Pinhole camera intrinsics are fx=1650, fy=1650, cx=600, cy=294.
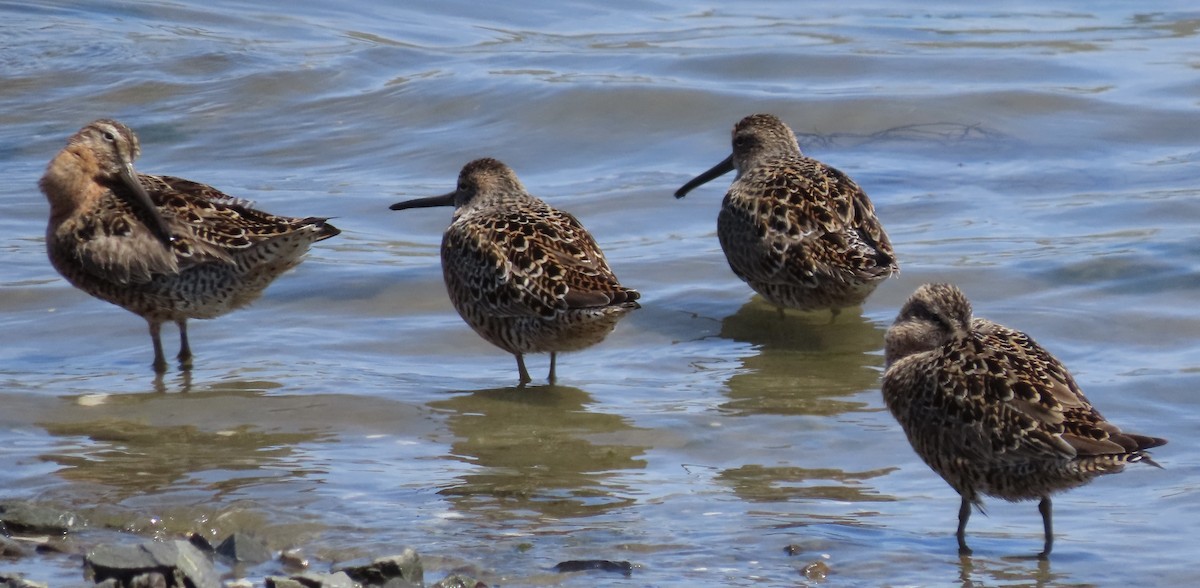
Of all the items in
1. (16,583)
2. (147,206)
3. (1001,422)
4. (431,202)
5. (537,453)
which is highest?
(147,206)

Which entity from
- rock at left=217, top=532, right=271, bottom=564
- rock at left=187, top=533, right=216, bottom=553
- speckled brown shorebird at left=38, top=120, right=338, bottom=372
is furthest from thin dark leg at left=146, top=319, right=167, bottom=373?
rock at left=217, top=532, right=271, bottom=564

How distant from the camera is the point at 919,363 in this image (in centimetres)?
537

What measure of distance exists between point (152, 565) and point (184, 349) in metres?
3.23

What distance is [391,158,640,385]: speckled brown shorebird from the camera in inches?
276

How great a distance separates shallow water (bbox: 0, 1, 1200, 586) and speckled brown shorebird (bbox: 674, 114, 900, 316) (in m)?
0.27

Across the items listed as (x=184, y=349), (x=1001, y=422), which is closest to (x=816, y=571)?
(x=1001, y=422)

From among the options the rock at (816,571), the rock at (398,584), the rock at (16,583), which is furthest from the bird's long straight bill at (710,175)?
the rock at (16,583)

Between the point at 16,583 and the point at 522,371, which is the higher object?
the point at 16,583

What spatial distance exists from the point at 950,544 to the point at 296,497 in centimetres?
216

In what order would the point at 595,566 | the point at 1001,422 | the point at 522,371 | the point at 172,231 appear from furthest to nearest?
the point at 172,231 → the point at 522,371 → the point at 1001,422 → the point at 595,566

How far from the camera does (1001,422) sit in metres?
5.01

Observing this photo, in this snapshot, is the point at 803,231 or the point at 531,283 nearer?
the point at 531,283

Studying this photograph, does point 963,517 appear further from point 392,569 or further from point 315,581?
point 315,581

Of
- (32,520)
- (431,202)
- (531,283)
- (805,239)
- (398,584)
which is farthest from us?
(431,202)
